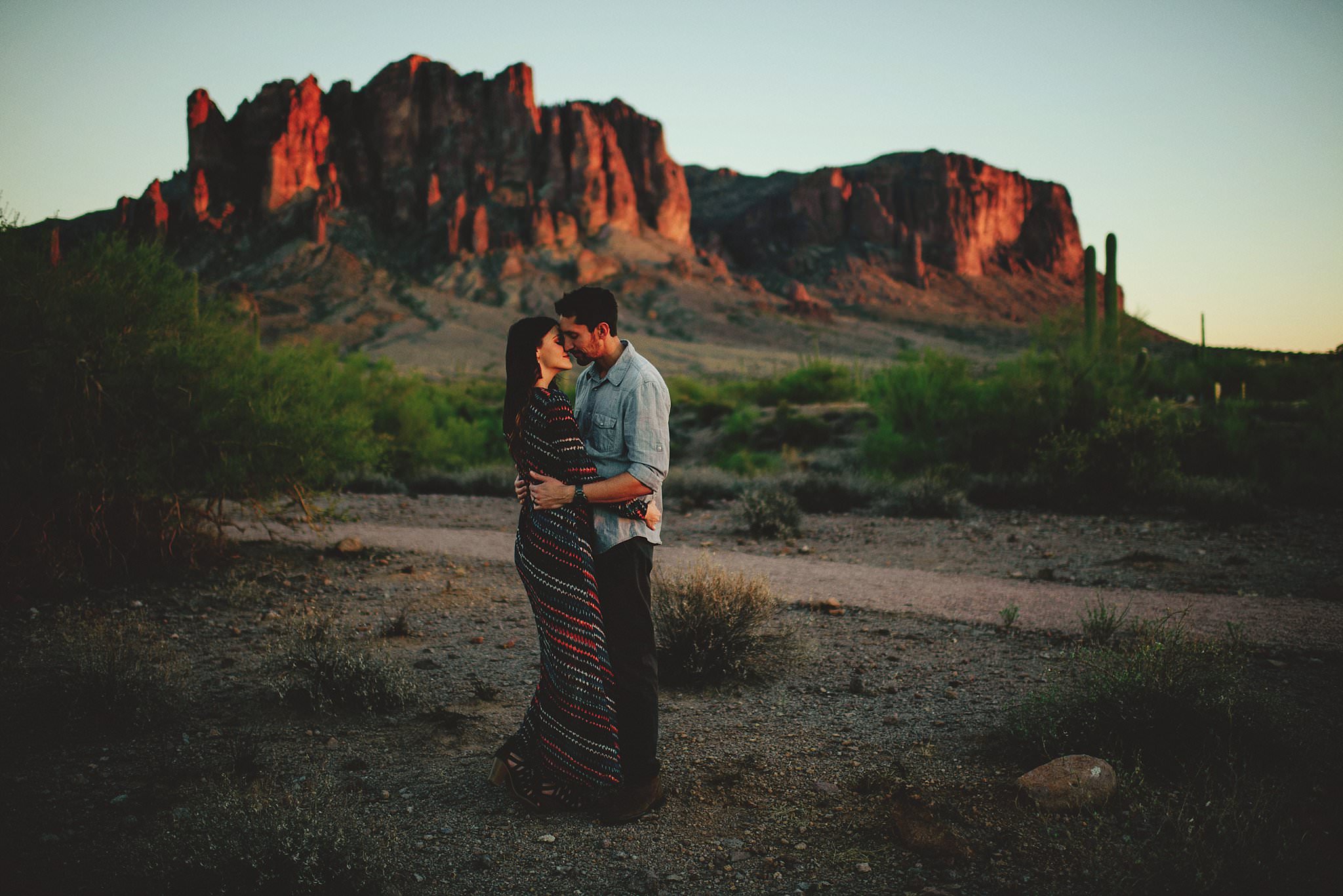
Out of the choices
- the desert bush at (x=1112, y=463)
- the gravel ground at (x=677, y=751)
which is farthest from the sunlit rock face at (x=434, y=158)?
the gravel ground at (x=677, y=751)

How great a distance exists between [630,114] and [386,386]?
11710 cm

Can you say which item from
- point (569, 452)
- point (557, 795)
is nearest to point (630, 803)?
point (557, 795)

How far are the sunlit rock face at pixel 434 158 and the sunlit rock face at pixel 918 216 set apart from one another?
857 inches

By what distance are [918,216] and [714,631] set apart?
14103 centimetres

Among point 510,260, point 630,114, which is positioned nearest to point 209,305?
point 510,260

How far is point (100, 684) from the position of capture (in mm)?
4785

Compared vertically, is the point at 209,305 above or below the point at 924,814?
above

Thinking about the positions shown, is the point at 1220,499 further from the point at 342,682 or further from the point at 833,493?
the point at 342,682

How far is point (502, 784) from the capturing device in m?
3.94

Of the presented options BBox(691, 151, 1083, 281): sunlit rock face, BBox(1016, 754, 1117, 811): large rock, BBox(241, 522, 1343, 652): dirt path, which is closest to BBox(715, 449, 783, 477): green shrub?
BBox(241, 522, 1343, 652): dirt path

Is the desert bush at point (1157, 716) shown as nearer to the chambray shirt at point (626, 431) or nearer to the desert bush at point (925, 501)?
the chambray shirt at point (626, 431)

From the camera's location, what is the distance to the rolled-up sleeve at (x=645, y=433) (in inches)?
135

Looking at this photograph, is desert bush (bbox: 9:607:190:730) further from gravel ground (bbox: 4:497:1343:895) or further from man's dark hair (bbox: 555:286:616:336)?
man's dark hair (bbox: 555:286:616:336)

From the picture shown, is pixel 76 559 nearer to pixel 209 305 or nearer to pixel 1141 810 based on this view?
pixel 209 305
